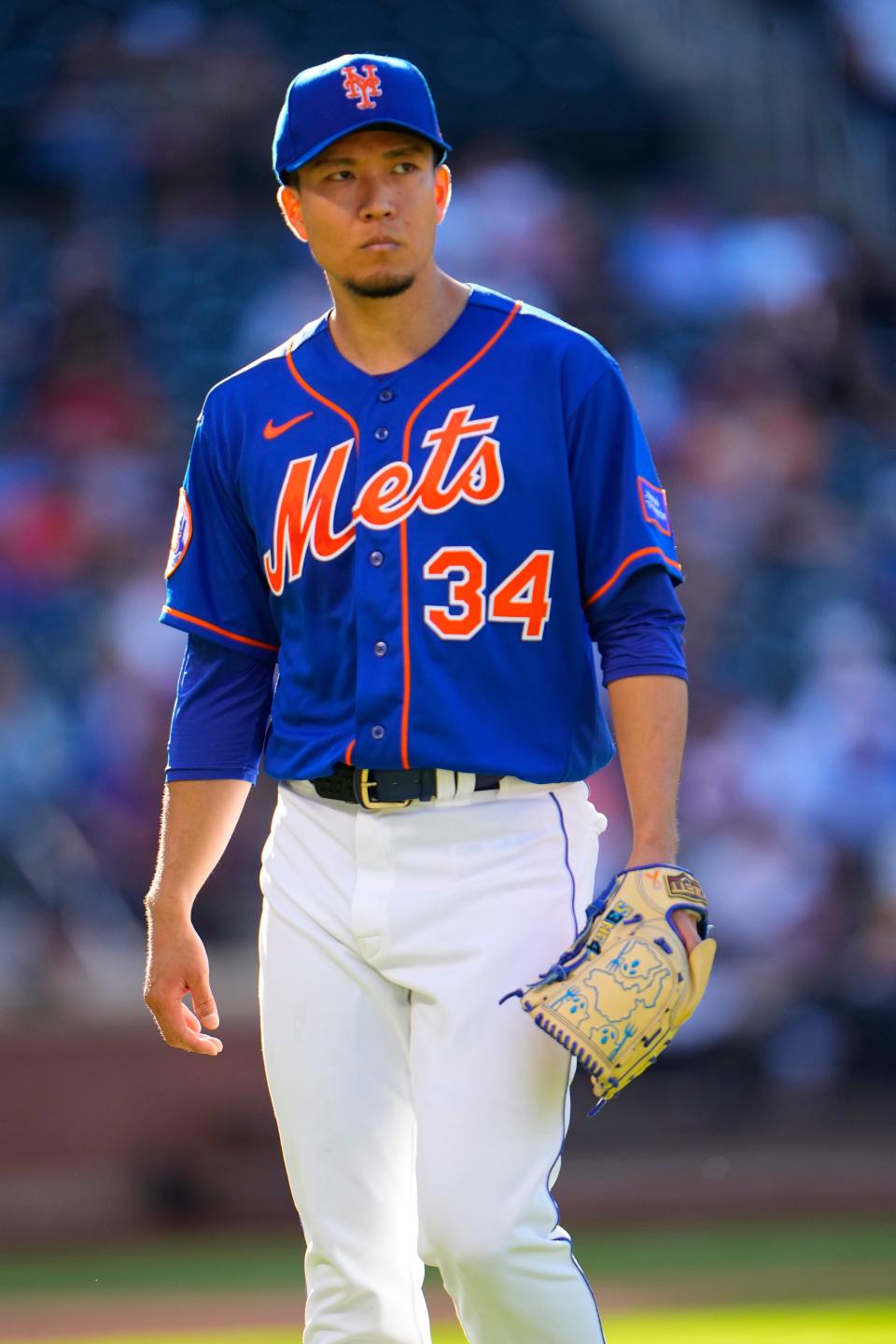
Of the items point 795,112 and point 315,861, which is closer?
point 315,861

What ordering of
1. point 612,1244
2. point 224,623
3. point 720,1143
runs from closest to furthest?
point 224,623
point 612,1244
point 720,1143

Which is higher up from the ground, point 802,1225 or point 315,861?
point 315,861

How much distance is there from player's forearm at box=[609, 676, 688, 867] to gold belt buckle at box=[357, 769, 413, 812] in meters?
0.29

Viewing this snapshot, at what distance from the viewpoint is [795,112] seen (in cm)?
955

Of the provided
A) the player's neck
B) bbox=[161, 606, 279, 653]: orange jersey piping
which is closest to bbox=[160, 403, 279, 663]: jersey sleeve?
bbox=[161, 606, 279, 653]: orange jersey piping

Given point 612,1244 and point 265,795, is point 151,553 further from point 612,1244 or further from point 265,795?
point 612,1244

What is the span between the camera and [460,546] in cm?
249

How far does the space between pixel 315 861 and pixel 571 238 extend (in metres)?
6.82

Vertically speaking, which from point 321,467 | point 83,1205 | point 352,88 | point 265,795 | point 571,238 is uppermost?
point 571,238

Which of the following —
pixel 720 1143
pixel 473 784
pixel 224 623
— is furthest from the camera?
pixel 720 1143

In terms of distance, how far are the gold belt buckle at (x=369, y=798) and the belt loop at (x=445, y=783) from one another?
4 centimetres

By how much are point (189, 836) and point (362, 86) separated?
1.03 m

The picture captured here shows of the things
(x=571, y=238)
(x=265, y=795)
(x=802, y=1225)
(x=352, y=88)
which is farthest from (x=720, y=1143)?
(x=352, y=88)

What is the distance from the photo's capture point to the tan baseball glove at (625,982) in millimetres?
2275
